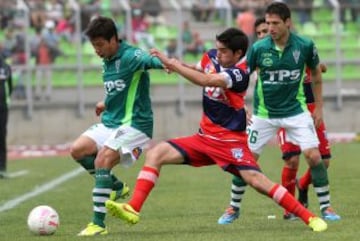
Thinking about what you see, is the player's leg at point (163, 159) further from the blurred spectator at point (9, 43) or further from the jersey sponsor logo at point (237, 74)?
the blurred spectator at point (9, 43)

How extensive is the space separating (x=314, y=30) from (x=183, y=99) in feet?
13.8

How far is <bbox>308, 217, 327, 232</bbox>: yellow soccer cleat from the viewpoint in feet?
32.6

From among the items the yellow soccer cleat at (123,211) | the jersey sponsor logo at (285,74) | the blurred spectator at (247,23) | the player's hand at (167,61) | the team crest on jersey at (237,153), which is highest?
the player's hand at (167,61)

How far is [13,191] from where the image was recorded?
51.4 ft

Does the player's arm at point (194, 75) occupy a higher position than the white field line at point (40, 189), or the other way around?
the player's arm at point (194, 75)

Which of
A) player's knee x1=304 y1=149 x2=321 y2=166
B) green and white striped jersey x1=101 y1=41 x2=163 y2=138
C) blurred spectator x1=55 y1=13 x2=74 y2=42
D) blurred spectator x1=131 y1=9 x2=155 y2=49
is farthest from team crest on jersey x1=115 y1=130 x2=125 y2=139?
blurred spectator x1=55 y1=13 x2=74 y2=42

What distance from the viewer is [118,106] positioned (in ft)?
35.4

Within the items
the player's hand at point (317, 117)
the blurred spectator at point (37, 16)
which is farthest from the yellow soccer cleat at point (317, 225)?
the blurred spectator at point (37, 16)

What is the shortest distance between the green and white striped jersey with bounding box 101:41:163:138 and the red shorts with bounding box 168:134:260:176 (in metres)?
0.57

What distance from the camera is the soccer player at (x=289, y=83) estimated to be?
11.0 metres

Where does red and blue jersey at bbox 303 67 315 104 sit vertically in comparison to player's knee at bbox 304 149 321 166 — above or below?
above

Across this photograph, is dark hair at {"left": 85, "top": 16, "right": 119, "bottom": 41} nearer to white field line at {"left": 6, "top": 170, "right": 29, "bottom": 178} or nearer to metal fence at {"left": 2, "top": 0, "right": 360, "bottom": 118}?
white field line at {"left": 6, "top": 170, "right": 29, "bottom": 178}

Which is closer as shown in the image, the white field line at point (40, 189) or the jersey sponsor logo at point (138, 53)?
the jersey sponsor logo at point (138, 53)

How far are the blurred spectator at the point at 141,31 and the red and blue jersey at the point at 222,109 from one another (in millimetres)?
18774
